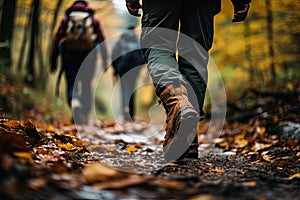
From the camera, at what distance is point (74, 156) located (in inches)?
102

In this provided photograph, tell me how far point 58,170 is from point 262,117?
3963mm

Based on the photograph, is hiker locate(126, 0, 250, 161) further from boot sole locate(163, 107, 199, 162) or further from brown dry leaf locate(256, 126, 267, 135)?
brown dry leaf locate(256, 126, 267, 135)

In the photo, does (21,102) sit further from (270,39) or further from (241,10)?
(270,39)

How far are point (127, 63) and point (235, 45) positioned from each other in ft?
14.2

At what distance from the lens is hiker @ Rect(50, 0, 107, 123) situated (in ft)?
20.0

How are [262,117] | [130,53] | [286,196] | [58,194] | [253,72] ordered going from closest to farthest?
[58,194] < [286,196] < [262,117] < [130,53] < [253,72]

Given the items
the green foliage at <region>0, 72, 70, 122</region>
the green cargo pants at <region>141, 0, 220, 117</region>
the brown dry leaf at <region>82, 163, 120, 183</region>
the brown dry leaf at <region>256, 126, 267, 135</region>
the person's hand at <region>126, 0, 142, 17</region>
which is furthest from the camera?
the green foliage at <region>0, 72, 70, 122</region>

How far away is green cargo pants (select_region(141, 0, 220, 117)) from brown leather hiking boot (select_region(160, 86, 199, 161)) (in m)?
0.13

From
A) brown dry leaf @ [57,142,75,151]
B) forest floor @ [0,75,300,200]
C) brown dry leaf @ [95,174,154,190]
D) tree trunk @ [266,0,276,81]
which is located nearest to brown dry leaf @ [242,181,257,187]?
forest floor @ [0,75,300,200]

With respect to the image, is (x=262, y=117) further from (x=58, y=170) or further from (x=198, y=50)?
(x=58, y=170)

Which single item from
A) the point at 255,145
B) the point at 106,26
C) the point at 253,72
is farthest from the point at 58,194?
the point at 106,26

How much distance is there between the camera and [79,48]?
20.2 ft

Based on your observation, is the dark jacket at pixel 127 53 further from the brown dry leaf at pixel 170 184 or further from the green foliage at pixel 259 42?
the brown dry leaf at pixel 170 184

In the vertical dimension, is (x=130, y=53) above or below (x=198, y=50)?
below
